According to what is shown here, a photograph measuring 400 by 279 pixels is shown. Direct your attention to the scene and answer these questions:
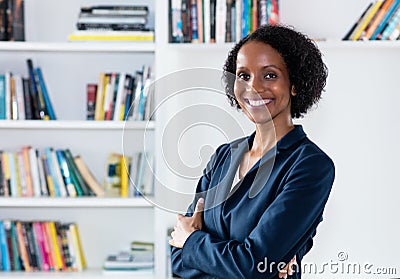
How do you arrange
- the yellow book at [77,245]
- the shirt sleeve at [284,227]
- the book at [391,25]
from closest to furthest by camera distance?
the shirt sleeve at [284,227]
the book at [391,25]
the yellow book at [77,245]

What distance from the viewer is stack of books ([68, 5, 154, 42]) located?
10.0 feet

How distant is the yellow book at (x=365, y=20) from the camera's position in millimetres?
3006

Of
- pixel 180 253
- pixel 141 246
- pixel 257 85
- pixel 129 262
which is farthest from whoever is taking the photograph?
pixel 141 246

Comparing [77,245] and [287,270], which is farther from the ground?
[287,270]

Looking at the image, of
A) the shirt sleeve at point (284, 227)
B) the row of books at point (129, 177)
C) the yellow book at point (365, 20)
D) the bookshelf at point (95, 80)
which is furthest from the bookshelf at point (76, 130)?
the shirt sleeve at point (284, 227)

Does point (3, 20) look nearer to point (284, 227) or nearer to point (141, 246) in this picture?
point (141, 246)

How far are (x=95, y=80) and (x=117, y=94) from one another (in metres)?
0.21

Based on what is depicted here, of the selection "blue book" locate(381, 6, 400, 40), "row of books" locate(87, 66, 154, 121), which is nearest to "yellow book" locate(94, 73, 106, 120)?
"row of books" locate(87, 66, 154, 121)

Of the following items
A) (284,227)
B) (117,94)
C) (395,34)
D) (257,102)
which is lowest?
(284,227)

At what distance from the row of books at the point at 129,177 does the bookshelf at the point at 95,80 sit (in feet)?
0.26

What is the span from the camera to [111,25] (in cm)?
307

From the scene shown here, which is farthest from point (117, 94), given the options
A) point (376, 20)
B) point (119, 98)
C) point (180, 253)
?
point (180, 253)

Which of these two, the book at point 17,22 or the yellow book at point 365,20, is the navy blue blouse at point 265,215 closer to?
the yellow book at point 365,20

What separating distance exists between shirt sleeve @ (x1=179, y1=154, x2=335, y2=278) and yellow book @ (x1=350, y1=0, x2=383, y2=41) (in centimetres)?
148
